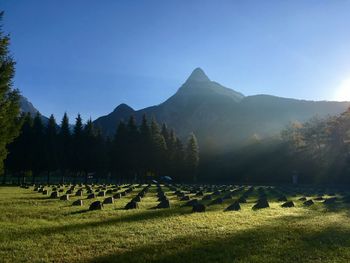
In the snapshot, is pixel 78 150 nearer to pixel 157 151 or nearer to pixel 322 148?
pixel 157 151

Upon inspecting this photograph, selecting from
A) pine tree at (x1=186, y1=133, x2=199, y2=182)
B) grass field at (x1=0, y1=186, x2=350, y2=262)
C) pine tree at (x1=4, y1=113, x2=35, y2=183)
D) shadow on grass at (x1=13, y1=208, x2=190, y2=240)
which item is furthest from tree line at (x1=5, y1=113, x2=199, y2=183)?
grass field at (x1=0, y1=186, x2=350, y2=262)

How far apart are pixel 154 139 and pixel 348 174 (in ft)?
129

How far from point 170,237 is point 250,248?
3.11 metres

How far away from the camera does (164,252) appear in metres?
10.9

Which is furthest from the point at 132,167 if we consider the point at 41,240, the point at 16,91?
the point at 41,240

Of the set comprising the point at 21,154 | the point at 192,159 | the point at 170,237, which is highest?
the point at 21,154

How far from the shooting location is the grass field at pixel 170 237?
1052 centimetres

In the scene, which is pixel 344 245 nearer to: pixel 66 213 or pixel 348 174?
pixel 66 213

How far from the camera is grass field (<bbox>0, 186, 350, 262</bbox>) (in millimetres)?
10516

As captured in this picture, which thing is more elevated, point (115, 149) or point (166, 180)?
point (115, 149)

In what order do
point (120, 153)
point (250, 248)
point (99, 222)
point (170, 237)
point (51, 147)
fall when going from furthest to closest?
point (120, 153)
point (51, 147)
point (99, 222)
point (170, 237)
point (250, 248)

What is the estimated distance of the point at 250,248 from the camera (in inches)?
452

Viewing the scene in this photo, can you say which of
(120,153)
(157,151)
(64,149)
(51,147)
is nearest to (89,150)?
(64,149)

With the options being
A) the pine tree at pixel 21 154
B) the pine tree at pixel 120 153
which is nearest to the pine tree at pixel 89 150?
the pine tree at pixel 120 153
